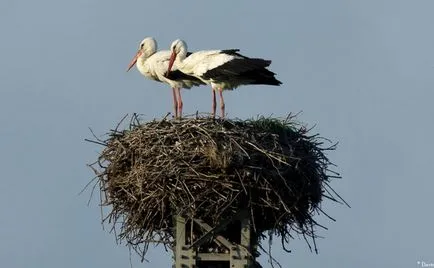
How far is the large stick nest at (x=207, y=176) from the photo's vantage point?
57.1 feet

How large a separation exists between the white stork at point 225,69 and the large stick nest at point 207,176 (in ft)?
4.24

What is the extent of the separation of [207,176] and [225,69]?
2.51 meters

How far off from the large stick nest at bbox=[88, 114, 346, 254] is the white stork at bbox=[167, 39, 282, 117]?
1292mm

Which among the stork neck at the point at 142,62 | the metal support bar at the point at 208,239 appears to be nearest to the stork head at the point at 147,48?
the stork neck at the point at 142,62

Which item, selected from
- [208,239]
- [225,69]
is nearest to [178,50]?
[225,69]

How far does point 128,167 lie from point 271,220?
166 centimetres

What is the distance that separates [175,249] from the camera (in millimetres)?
17859

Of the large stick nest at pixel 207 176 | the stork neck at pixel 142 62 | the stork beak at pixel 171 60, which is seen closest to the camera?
the large stick nest at pixel 207 176

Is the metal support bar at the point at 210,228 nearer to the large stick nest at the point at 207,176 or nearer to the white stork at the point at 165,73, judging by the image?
the large stick nest at the point at 207,176

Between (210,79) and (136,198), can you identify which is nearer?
(136,198)

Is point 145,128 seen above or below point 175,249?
above

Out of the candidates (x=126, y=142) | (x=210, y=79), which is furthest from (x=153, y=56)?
(x=126, y=142)

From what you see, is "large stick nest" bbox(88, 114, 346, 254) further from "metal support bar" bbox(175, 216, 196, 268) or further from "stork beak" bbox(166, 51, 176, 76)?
"stork beak" bbox(166, 51, 176, 76)

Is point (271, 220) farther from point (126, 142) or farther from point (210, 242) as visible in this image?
point (126, 142)
